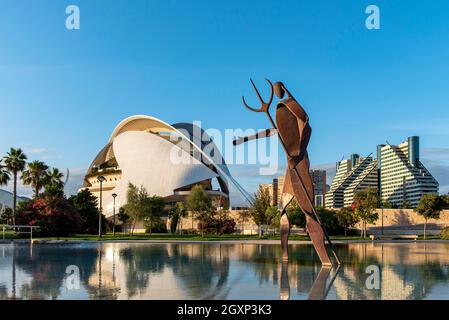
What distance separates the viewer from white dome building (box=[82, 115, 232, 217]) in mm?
62031

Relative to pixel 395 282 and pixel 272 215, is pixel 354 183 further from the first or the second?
pixel 395 282

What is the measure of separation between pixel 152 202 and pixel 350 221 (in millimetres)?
18463

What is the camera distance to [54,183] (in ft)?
160

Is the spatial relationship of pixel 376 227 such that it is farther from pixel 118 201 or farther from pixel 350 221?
pixel 118 201

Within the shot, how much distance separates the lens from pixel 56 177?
163ft

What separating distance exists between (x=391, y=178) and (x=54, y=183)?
109728 millimetres

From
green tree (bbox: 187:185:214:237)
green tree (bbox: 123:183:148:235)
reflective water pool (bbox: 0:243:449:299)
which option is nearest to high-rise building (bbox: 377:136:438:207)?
green tree (bbox: 187:185:214:237)

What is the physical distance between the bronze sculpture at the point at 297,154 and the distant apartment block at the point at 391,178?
113321 millimetres

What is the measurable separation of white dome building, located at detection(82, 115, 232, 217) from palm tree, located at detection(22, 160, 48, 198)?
47.3 feet

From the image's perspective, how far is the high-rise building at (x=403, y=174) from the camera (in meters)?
125

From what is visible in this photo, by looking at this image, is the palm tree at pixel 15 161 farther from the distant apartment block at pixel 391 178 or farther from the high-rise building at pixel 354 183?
the high-rise building at pixel 354 183

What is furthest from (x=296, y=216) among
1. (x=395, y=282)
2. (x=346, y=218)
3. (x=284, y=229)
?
(x=395, y=282)

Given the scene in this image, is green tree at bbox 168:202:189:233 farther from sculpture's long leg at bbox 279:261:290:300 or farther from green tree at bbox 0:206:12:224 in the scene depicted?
sculpture's long leg at bbox 279:261:290:300
